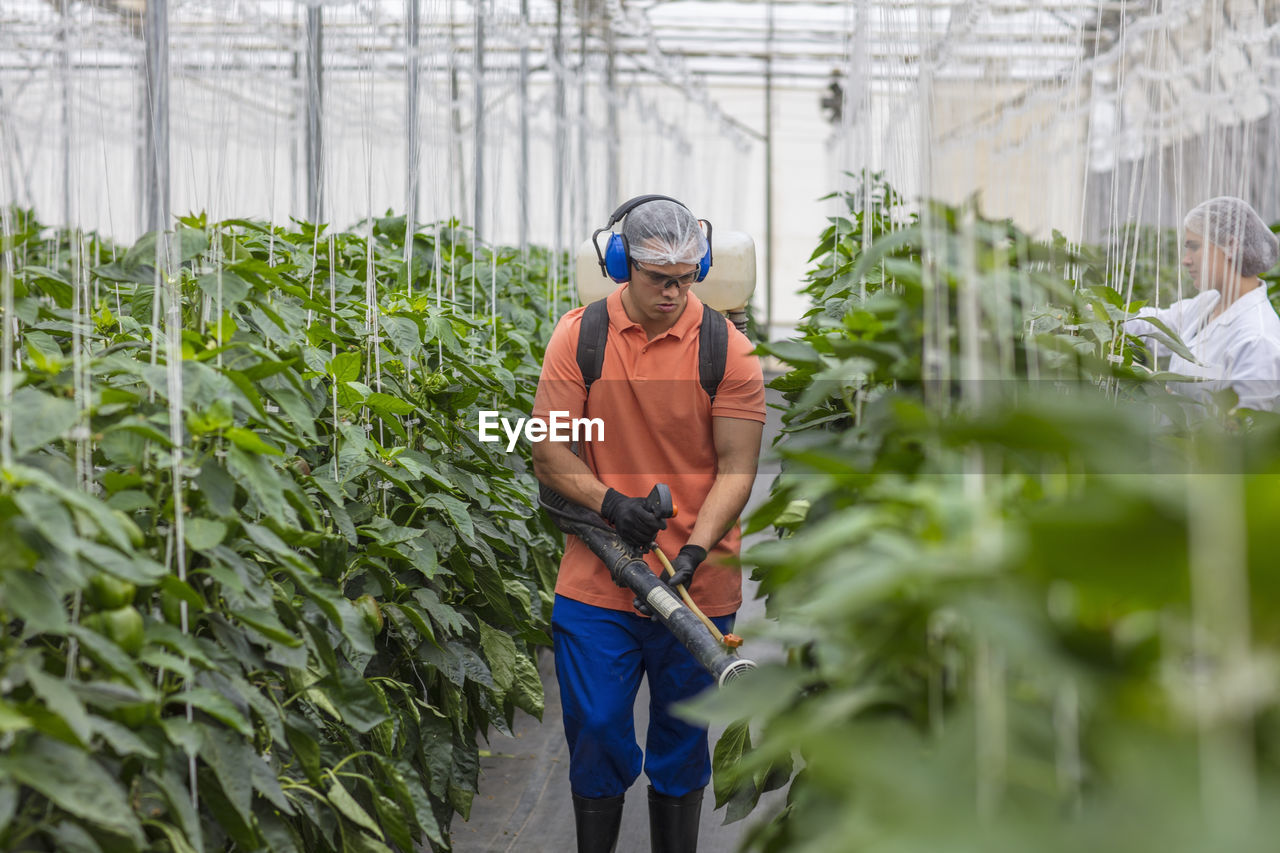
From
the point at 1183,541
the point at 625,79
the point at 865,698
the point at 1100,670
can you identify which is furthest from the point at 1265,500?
the point at 625,79

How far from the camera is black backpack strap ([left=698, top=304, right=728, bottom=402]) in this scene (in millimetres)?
2430

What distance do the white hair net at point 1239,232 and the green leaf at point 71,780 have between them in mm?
2896

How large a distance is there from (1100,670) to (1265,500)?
159mm

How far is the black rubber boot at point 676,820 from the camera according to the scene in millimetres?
2498

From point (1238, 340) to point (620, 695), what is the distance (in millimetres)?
2014

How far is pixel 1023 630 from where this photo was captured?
708 mm

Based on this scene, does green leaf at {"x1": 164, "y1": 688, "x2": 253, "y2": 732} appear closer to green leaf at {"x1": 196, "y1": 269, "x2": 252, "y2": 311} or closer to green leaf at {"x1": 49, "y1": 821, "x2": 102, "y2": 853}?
green leaf at {"x1": 49, "y1": 821, "x2": 102, "y2": 853}

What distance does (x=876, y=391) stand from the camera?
5.12ft

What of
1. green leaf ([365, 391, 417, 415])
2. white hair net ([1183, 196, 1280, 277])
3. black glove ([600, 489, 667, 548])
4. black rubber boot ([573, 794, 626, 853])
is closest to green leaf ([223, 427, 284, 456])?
green leaf ([365, 391, 417, 415])

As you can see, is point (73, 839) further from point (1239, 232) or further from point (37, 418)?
point (1239, 232)

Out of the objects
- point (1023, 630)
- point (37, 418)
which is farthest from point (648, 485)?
point (1023, 630)

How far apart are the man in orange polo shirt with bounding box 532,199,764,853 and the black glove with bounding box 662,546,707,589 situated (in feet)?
0.18

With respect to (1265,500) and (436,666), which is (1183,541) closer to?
(1265,500)

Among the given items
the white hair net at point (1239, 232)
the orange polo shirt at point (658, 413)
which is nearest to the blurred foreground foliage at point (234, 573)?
the orange polo shirt at point (658, 413)
